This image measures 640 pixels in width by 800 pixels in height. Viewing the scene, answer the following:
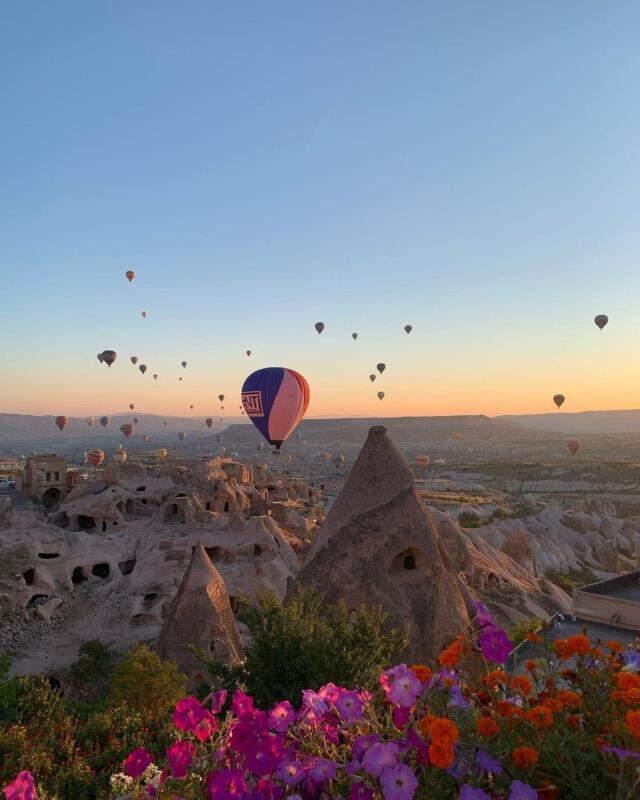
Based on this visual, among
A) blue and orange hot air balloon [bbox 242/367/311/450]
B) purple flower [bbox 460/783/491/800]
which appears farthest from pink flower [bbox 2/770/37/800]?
blue and orange hot air balloon [bbox 242/367/311/450]

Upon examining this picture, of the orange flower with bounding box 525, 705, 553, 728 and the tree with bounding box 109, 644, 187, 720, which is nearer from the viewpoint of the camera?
the orange flower with bounding box 525, 705, 553, 728

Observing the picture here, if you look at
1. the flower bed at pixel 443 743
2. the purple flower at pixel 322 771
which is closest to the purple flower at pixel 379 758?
the flower bed at pixel 443 743

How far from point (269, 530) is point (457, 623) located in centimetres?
1865

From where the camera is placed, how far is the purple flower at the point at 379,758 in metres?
3.20

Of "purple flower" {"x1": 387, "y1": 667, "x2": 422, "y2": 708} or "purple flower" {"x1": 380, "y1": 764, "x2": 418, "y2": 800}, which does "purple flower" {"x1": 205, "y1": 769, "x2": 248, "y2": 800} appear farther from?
"purple flower" {"x1": 387, "y1": 667, "x2": 422, "y2": 708}

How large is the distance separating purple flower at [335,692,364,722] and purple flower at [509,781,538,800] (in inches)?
49.3

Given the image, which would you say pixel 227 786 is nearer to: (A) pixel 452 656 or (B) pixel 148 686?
(A) pixel 452 656

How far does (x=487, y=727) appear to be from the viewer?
10.5 ft

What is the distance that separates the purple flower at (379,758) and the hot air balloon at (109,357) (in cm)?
5794

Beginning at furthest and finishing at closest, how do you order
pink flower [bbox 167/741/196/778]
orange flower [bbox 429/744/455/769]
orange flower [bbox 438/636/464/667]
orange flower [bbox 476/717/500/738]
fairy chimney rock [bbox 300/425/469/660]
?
fairy chimney rock [bbox 300/425/469/660] → orange flower [bbox 438/636/464/667] → pink flower [bbox 167/741/196/778] → orange flower [bbox 476/717/500/738] → orange flower [bbox 429/744/455/769]

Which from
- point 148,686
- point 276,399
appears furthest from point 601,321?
point 148,686

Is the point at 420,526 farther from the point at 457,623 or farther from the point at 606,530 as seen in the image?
the point at 606,530

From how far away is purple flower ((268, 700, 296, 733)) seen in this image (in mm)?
3883

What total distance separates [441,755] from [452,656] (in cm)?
90
